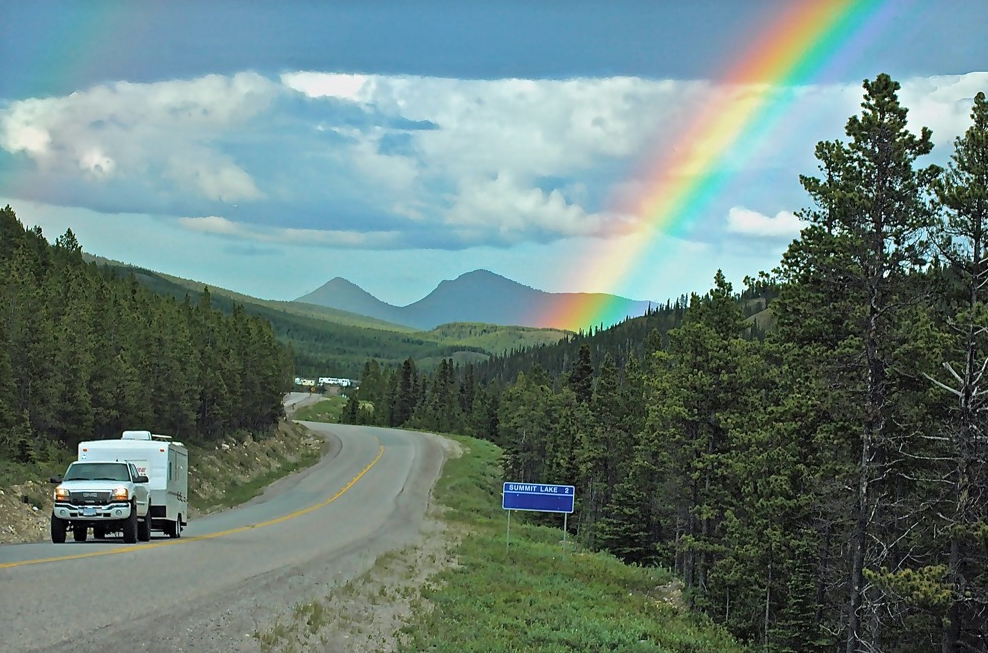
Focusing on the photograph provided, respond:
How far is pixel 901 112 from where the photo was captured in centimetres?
2655

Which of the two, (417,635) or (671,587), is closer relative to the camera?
(417,635)

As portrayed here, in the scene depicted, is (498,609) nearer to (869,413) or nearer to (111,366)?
(869,413)

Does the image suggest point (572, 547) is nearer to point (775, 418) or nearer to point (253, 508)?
point (253, 508)

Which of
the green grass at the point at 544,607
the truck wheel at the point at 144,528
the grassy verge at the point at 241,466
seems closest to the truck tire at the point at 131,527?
the truck wheel at the point at 144,528

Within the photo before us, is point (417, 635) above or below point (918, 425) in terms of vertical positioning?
below

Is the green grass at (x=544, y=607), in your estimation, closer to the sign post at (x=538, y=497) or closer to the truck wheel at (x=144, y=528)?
the sign post at (x=538, y=497)

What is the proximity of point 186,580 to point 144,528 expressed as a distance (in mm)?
11108

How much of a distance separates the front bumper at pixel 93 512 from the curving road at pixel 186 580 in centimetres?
77

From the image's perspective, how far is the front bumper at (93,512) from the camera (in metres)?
25.0

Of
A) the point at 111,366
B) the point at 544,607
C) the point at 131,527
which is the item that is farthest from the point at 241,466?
the point at 544,607

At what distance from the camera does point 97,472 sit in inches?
1029

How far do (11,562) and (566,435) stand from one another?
6458cm

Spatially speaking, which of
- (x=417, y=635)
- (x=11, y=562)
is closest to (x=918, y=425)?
(x=417, y=635)

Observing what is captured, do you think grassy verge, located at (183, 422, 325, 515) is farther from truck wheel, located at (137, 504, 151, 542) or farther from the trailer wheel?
truck wheel, located at (137, 504, 151, 542)
